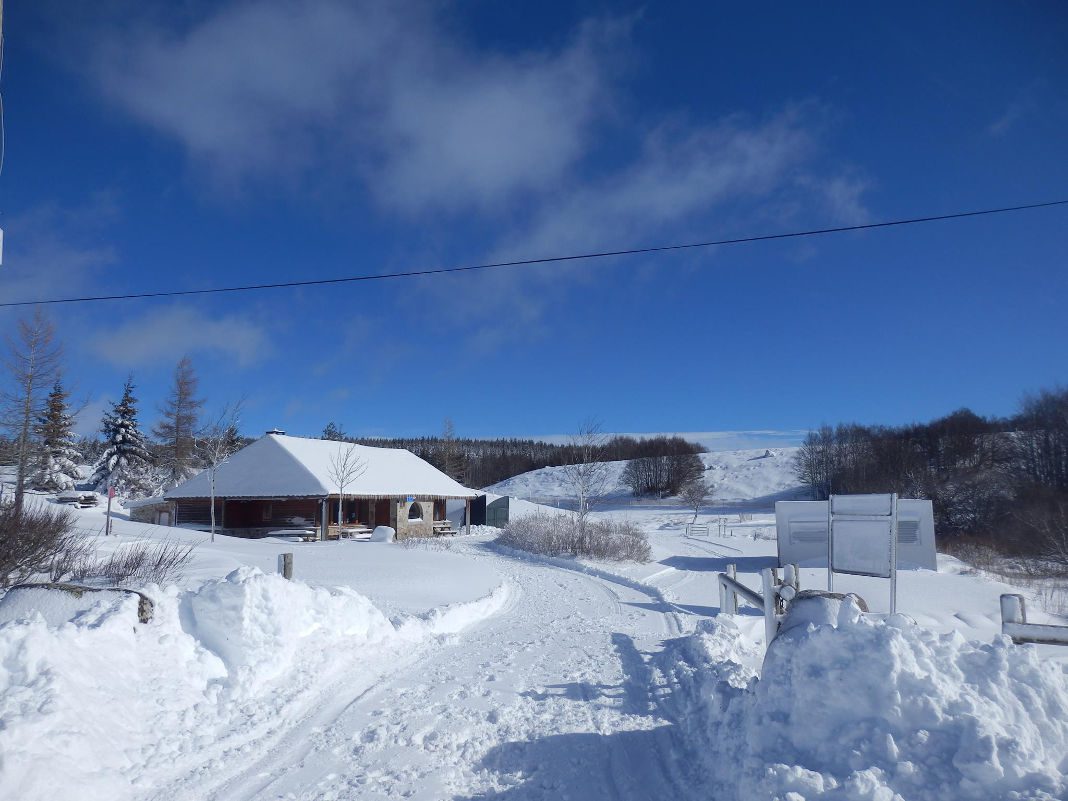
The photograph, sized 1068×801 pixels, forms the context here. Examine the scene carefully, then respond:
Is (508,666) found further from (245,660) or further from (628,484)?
(628,484)

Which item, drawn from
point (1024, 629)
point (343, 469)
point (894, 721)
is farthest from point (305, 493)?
point (894, 721)

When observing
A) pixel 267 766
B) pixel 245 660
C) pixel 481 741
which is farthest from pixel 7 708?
pixel 481 741

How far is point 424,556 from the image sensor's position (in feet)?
67.1

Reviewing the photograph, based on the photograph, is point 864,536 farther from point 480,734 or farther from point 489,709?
point 480,734

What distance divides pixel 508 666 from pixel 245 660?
2957mm

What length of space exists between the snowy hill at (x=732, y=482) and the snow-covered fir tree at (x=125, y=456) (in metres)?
40.1

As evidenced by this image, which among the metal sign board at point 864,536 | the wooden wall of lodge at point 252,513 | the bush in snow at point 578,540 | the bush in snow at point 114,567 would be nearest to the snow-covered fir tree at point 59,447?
the wooden wall of lodge at point 252,513

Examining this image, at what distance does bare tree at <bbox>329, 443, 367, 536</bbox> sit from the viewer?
31.1 m

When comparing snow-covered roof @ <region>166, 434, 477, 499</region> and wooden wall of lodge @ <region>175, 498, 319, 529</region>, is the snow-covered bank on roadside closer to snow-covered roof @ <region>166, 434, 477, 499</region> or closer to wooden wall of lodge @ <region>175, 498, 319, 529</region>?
snow-covered roof @ <region>166, 434, 477, 499</region>

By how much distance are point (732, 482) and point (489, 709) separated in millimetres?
94213

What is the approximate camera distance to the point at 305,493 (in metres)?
30.2

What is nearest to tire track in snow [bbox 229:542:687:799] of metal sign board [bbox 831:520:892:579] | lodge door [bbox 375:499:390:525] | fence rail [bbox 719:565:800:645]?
fence rail [bbox 719:565:800:645]

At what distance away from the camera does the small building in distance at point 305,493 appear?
3096cm

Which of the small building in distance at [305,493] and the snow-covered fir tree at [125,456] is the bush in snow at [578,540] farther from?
the snow-covered fir tree at [125,456]
